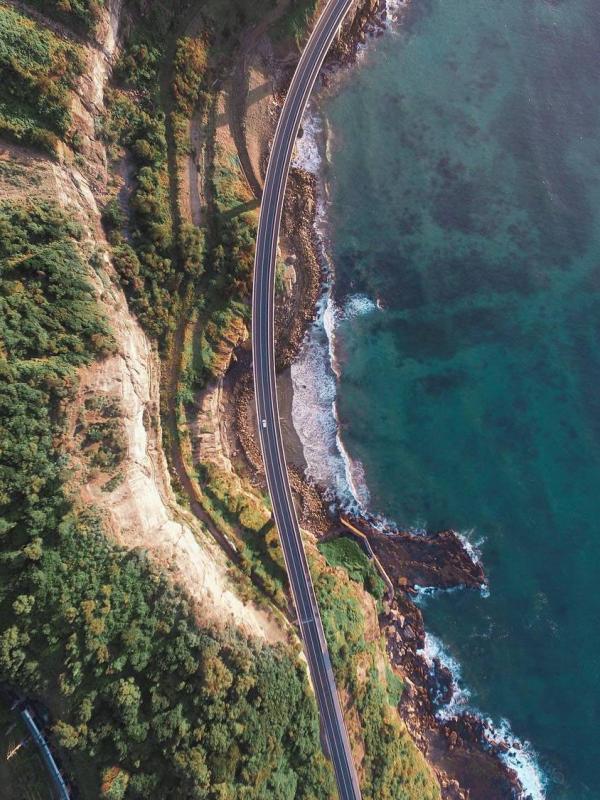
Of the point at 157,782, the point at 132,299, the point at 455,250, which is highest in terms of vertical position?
the point at 455,250

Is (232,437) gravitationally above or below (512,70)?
below

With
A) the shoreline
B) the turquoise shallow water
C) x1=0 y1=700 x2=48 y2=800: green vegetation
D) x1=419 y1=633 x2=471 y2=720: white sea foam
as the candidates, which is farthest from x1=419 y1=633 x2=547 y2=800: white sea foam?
x1=0 y1=700 x2=48 y2=800: green vegetation

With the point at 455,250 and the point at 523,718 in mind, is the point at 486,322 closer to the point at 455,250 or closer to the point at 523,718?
the point at 455,250

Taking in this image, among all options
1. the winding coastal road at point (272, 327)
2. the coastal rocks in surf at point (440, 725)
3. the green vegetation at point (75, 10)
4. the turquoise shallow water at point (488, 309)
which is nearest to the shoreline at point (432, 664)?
the coastal rocks in surf at point (440, 725)

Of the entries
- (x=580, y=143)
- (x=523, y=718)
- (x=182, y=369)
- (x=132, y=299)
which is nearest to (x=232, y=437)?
(x=182, y=369)

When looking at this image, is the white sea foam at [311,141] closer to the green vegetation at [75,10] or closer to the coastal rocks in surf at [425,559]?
the green vegetation at [75,10]

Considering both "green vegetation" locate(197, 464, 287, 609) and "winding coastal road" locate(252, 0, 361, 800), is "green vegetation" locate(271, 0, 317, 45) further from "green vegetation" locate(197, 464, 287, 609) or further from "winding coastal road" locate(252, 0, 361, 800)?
"green vegetation" locate(197, 464, 287, 609)
